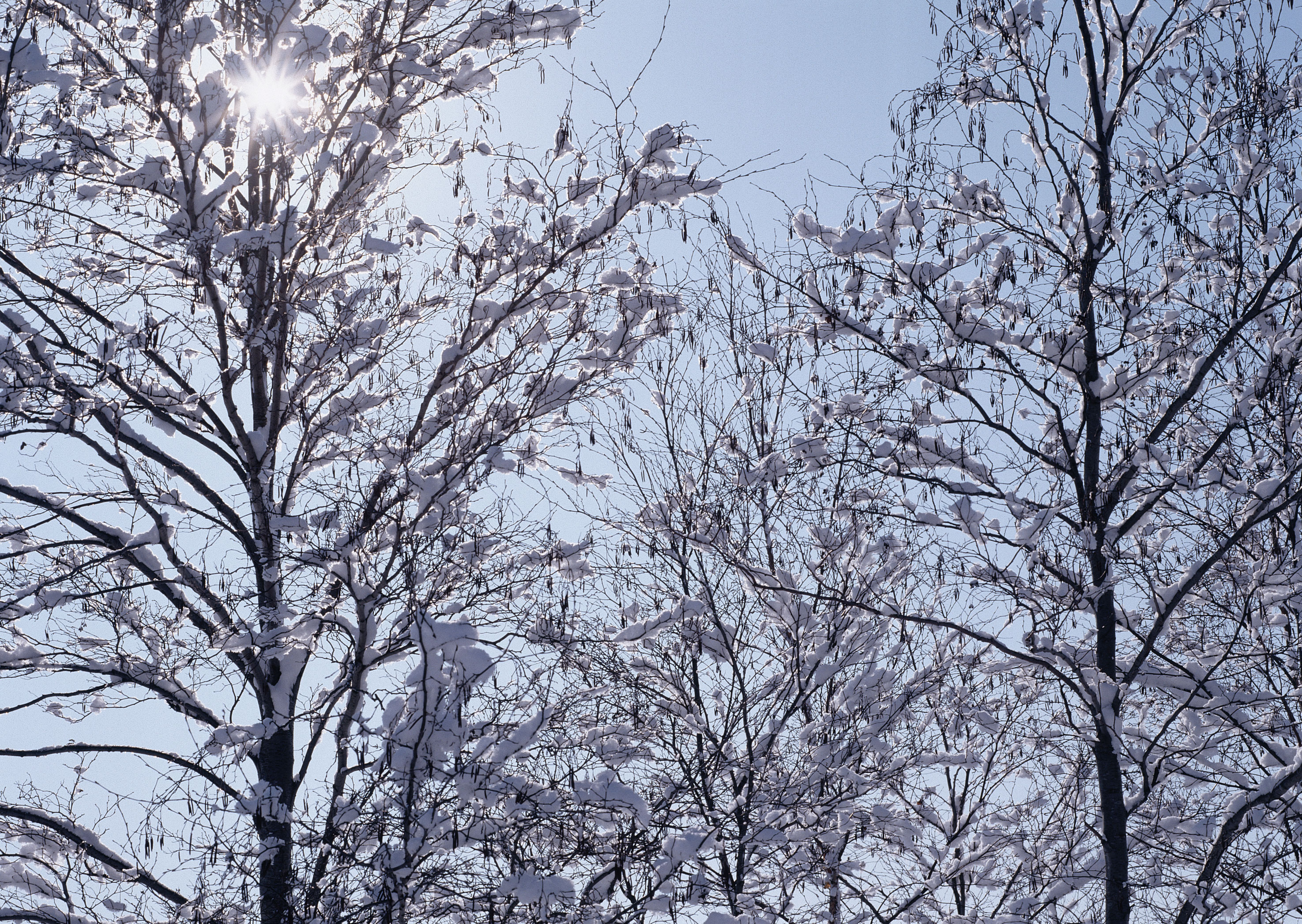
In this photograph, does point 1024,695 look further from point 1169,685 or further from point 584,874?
point 584,874

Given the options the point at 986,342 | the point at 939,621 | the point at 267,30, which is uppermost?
the point at 267,30

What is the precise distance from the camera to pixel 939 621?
6.50 metres

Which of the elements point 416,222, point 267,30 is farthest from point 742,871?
point 267,30

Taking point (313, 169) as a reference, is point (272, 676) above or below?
below

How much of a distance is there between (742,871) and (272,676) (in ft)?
10.6

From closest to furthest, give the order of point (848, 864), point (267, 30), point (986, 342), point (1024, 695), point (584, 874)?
1. point (584, 874)
2. point (267, 30)
3. point (986, 342)
4. point (848, 864)
5. point (1024, 695)

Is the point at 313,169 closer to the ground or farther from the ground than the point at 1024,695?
farther from the ground

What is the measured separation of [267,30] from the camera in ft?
21.1

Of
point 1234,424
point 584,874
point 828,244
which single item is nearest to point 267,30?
point 828,244

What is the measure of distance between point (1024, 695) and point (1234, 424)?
2.70 metres

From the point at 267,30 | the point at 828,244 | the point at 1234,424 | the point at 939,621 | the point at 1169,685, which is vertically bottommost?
the point at 1169,685

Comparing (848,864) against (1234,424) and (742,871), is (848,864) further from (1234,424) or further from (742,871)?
(1234,424)

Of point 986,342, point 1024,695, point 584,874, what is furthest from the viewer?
point 1024,695

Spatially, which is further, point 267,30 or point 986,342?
point 986,342
